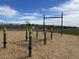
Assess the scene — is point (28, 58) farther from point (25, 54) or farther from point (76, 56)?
point (76, 56)

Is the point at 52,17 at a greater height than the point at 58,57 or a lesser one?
greater

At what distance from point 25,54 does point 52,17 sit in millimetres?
16334

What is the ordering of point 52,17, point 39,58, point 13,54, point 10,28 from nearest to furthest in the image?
point 39,58
point 13,54
point 52,17
point 10,28

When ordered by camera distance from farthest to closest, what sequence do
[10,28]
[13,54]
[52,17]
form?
1. [10,28]
2. [52,17]
3. [13,54]

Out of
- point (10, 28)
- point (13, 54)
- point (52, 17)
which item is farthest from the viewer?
point (10, 28)

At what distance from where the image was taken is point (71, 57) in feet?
35.3

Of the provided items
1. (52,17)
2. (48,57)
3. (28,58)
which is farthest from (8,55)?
(52,17)

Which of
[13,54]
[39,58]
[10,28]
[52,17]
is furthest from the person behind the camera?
[10,28]

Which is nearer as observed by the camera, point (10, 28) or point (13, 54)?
point (13, 54)

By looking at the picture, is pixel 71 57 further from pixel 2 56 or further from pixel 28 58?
pixel 2 56

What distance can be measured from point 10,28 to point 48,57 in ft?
110

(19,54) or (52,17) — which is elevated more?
(52,17)

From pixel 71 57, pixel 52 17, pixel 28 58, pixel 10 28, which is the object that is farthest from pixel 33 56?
pixel 10 28

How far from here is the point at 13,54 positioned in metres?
11.0
